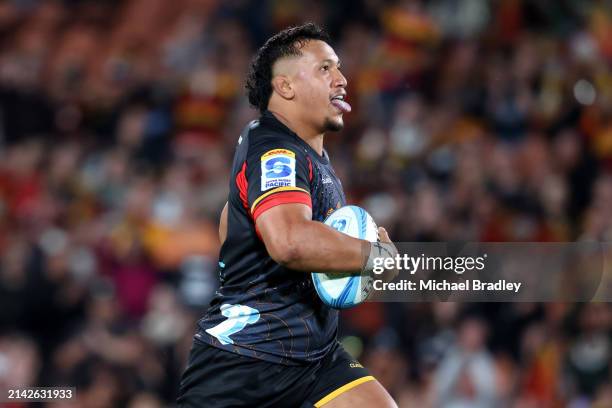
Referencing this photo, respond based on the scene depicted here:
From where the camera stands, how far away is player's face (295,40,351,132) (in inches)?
172

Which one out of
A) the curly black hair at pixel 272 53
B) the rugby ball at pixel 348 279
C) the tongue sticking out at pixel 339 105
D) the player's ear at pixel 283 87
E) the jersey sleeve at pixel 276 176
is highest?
the curly black hair at pixel 272 53

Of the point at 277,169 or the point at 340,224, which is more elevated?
the point at 277,169

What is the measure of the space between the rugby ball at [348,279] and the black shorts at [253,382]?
17.9 inches

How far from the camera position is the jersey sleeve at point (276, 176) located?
3.84 meters

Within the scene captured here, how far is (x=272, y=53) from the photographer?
4520 mm

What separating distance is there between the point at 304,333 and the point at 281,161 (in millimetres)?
741

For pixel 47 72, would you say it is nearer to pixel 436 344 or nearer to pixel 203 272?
pixel 203 272

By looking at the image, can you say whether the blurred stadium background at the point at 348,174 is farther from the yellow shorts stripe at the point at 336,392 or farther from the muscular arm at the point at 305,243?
the muscular arm at the point at 305,243

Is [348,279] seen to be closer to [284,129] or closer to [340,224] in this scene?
[340,224]

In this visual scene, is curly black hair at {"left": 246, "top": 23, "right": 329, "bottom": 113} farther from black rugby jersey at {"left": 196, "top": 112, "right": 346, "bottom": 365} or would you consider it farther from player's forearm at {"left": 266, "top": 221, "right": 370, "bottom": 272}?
player's forearm at {"left": 266, "top": 221, "right": 370, "bottom": 272}

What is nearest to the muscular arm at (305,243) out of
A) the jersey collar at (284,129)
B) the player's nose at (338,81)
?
→ the jersey collar at (284,129)

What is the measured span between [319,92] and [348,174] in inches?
192

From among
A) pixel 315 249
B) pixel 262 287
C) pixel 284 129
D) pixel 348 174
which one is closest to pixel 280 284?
pixel 262 287

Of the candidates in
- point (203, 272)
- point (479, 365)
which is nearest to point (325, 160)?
point (479, 365)
